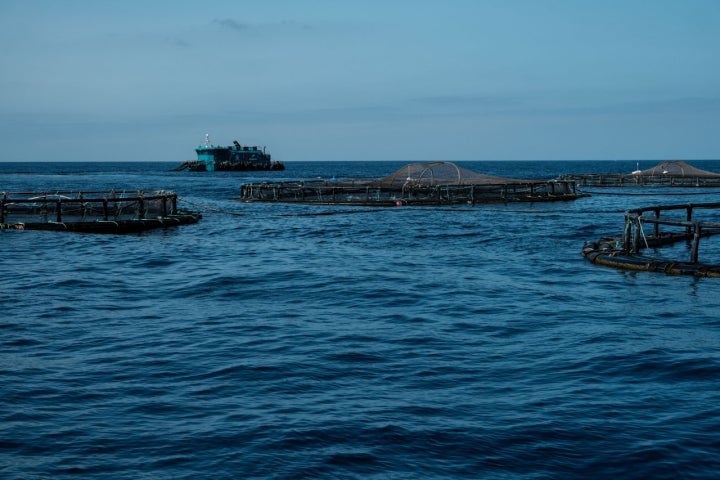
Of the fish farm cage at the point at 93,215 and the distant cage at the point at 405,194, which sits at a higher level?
the distant cage at the point at 405,194

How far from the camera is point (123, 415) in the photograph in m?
12.1

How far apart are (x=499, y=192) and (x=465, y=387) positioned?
56083 mm

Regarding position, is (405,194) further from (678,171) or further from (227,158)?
(227,158)

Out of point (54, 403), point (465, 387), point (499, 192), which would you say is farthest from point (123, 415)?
point (499, 192)

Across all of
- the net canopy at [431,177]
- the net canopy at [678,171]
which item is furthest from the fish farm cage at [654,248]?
the net canopy at [678,171]

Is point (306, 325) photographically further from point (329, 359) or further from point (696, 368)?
point (696, 368)

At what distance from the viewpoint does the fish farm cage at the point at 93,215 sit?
39969mm

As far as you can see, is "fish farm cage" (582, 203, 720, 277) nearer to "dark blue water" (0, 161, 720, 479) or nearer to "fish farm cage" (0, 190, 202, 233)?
"dark blue water" (0, 161, 720, 479)

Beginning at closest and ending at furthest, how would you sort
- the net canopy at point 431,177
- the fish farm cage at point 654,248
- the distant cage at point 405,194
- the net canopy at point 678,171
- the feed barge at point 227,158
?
the fish farm cage at point 654,248 → the distant cage at point 405,194 → the net canopy at point 431,177 → the net canopy at point 678,171 → the feed barge at point 227,158

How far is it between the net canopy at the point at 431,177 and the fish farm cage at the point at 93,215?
22.6 m

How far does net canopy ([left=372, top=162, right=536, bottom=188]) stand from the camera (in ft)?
212

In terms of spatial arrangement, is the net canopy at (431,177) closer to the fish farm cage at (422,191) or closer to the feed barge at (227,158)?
the fish farm cage at (422,191)

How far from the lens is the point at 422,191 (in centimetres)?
6481

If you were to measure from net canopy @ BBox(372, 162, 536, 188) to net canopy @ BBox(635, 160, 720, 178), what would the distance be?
28973 mm
